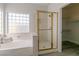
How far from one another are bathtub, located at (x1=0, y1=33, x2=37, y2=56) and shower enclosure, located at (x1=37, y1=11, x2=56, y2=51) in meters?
0.18

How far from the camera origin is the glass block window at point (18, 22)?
5.76ft

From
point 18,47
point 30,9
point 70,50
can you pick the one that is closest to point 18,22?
point 30,9

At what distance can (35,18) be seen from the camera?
179 centimetres

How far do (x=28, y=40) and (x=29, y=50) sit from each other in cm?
18

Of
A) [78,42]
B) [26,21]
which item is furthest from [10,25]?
[78,42]

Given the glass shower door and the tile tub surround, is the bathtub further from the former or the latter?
the glass shower door

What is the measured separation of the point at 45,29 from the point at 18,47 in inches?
22.6

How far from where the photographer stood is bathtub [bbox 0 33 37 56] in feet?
5.75

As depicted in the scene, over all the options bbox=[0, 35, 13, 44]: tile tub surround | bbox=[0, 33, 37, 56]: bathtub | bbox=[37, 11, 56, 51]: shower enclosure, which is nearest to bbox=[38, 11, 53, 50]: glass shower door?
bbox=[37, 11, 56, 51]: shower enclosure

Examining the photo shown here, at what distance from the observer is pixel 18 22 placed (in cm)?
178

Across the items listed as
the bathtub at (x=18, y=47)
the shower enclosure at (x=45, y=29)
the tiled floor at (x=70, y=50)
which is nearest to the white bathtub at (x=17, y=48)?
the bathtub at (x=18, y=47)

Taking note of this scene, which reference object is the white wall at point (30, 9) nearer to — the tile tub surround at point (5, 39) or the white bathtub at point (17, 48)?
the white bathtub at point (17, 48)

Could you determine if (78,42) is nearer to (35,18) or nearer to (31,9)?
(35,18)

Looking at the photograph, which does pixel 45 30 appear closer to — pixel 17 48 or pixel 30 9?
pixel 30 9
